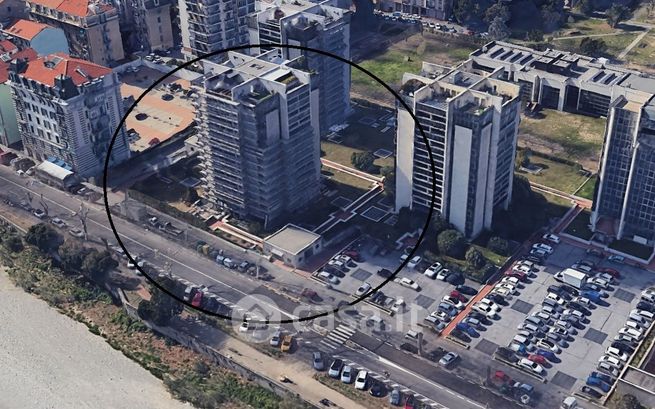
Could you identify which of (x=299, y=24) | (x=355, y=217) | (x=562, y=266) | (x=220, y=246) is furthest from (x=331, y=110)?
(x=562, y=266)

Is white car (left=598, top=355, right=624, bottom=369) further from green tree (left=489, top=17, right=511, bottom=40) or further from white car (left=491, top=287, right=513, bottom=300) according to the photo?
green tree (left=489, top=17, right=511, bottom=40)

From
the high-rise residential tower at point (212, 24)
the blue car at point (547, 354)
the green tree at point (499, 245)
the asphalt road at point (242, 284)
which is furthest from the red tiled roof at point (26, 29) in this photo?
the blue car at point (547, 354)

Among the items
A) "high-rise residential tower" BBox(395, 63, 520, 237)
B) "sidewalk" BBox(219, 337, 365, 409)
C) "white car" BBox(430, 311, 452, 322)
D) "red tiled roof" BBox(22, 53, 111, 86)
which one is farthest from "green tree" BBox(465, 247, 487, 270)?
"red tiled roof" BBox(22, 53, 111, 86)

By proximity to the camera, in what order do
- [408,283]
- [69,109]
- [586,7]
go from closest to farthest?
[408,283], [69,109], [586,7]

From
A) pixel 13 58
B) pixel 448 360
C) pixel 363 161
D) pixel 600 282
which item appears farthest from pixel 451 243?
pixel 13 58

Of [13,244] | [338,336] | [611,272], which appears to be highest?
[13,244]

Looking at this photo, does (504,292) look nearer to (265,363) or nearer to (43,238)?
(265,363)
